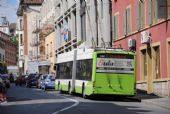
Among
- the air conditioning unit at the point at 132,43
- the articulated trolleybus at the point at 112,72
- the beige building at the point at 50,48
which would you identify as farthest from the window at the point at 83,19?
the articulated trolleybus at the point at 112,72

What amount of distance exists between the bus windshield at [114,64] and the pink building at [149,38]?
3.23 metres

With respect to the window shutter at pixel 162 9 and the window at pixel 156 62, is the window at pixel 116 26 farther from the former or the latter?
the window shutter at pixel 162 9

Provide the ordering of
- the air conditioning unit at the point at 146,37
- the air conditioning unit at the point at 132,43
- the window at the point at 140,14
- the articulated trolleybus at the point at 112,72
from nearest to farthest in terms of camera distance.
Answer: the articulated trolleybus at the point at 112,72 → the air conditioning unit at the point at 146,37 → the window at the point at 140,14 → the air conditioning unit at the point at 132,43

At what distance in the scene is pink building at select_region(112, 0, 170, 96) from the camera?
1280 inches

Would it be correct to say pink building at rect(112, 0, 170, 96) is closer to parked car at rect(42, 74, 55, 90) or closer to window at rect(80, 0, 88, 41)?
parked car at rect(42, 74, 55, 90)

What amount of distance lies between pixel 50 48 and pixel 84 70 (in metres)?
54.6

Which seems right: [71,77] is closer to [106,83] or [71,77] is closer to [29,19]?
[106,83]

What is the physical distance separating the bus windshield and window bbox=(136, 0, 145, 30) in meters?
7.68

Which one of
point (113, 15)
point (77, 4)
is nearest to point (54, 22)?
point (77, 4)

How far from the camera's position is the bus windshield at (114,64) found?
29922 millimetres

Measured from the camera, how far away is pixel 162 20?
33094 millimetres

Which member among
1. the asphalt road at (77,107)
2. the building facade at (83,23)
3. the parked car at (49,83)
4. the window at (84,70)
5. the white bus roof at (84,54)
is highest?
the building facade at (83,23)

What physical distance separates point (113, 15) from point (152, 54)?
10.9 m

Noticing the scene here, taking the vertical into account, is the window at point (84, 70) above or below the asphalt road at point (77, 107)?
above
